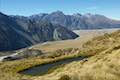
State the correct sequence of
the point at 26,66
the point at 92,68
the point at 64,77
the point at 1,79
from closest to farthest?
the point at 64,77 < the point at 92,68 < the point at 1,79 < the point at 26,66

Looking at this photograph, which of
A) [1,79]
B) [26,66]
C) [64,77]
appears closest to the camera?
[64,77]

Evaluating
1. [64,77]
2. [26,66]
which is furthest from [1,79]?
[26,66]

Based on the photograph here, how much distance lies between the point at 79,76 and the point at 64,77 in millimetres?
3997

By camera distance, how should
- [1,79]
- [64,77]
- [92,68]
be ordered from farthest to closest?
[1,79] → [92,68] → [64,77]

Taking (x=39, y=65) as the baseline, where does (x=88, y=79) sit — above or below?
above

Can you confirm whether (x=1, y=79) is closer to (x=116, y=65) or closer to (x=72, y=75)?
(x=72, y=75)

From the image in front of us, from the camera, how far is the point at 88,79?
76000mm

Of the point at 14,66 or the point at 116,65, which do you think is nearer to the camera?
the point at 116,65

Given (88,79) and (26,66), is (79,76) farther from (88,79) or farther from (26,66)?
(26,66)

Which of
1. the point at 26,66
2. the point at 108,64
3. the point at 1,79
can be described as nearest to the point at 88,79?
the point at 108,64

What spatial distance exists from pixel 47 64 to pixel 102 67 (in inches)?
4324

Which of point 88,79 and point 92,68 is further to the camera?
point 92,68

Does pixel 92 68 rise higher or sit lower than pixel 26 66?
higher

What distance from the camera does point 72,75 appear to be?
249ft
